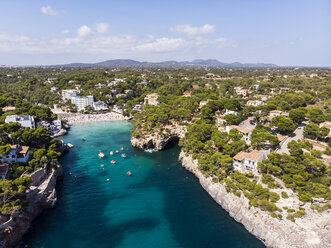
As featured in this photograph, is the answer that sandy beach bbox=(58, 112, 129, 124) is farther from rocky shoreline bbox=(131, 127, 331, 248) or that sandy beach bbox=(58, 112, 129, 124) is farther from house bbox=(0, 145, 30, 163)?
rocky shoreline bbox=(131, 127, 331, 248)

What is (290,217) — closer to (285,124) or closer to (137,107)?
(285,124)

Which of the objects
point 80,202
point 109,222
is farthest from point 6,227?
point 109,222


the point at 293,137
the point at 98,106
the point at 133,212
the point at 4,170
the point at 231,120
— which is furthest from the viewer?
the point at 98,106

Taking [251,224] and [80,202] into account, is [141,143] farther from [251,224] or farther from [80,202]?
[251,224]

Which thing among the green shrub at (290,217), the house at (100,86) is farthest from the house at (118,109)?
the green shrub at (290,217)

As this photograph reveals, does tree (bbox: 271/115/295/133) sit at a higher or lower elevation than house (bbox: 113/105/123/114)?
higher

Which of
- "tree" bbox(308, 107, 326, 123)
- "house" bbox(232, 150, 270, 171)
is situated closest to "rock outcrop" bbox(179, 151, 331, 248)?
"house" bbox(232, 150, 270, 171)

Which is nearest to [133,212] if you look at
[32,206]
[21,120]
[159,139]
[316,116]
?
[32,206]
